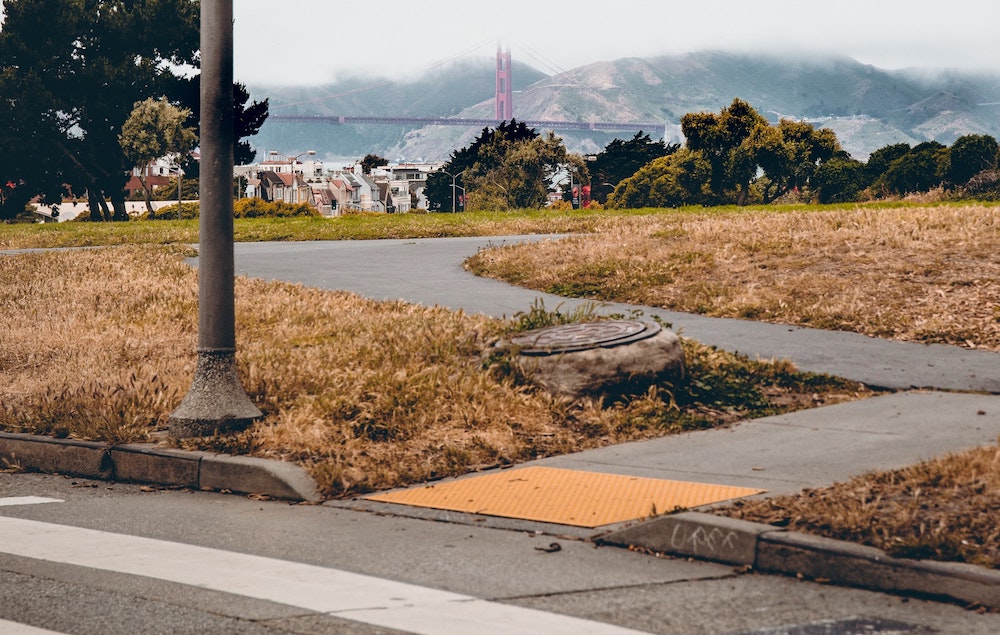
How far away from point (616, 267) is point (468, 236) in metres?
12.2

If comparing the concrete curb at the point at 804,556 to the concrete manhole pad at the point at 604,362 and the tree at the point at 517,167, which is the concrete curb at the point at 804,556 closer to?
the concrete manhole pad at the point at 604,362

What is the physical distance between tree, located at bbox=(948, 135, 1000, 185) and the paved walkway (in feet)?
141

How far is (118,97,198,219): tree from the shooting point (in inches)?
2805

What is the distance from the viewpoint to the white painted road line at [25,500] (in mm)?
7031

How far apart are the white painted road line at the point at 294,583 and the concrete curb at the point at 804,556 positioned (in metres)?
1.01

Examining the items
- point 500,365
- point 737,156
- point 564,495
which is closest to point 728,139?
point 737,156

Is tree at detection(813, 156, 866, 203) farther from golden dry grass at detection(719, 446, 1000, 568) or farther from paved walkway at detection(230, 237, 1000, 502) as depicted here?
golden dry grass at detection(719, 446, 1000, 568)

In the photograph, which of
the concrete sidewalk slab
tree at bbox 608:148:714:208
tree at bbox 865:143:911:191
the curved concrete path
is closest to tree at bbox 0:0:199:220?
tree at bbox 608:148:714:208

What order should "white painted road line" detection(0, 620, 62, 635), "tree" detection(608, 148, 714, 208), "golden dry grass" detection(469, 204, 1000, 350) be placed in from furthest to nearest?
"tree" detection(608, 148, 714, 208) < "golden dry grass" detection(469, 204, 1000, 350) < "white painted road line" detection(0, 620, 62, 635)

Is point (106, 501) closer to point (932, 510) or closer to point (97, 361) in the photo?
point (97, 361)

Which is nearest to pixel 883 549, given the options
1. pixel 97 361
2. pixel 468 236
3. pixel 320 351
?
pixel 320 351

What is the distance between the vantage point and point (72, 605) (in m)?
4.97

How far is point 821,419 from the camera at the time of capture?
8.48m

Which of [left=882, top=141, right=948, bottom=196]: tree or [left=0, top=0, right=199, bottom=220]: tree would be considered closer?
[left=882, top=141, right=948, bottom=196]: tree
